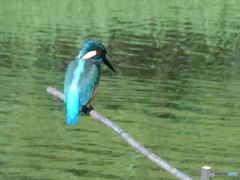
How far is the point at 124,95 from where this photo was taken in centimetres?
1254

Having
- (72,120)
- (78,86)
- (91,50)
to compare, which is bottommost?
(72,120)

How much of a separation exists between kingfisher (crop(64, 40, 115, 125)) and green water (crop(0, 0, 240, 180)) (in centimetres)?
300

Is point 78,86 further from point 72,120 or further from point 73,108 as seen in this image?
point 72,120

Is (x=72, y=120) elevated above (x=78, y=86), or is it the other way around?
(x=78, y=86)

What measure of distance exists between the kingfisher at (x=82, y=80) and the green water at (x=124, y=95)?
3.00m

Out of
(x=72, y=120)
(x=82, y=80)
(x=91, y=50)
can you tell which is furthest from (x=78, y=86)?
(x=91, y=50)

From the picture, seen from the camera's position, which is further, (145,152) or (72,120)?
(72,120)

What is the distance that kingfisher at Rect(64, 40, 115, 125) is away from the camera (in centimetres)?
500

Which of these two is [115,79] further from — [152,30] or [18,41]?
[152,30]

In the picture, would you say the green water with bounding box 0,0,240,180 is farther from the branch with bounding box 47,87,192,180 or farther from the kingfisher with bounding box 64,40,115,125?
the branch with bounding box 47,87,192,180

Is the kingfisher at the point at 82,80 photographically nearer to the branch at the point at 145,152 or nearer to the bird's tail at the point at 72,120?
the bird's tail at the point at 72,120

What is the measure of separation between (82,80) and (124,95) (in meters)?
7.36

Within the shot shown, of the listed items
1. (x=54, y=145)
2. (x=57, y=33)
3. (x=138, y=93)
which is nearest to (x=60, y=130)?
(x=54, y=145)

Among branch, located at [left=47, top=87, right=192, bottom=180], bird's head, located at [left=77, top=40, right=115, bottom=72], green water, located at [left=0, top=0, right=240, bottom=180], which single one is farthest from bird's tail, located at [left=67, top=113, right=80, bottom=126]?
green water, located at [left=0, top=0, right=240, bottom=180]
